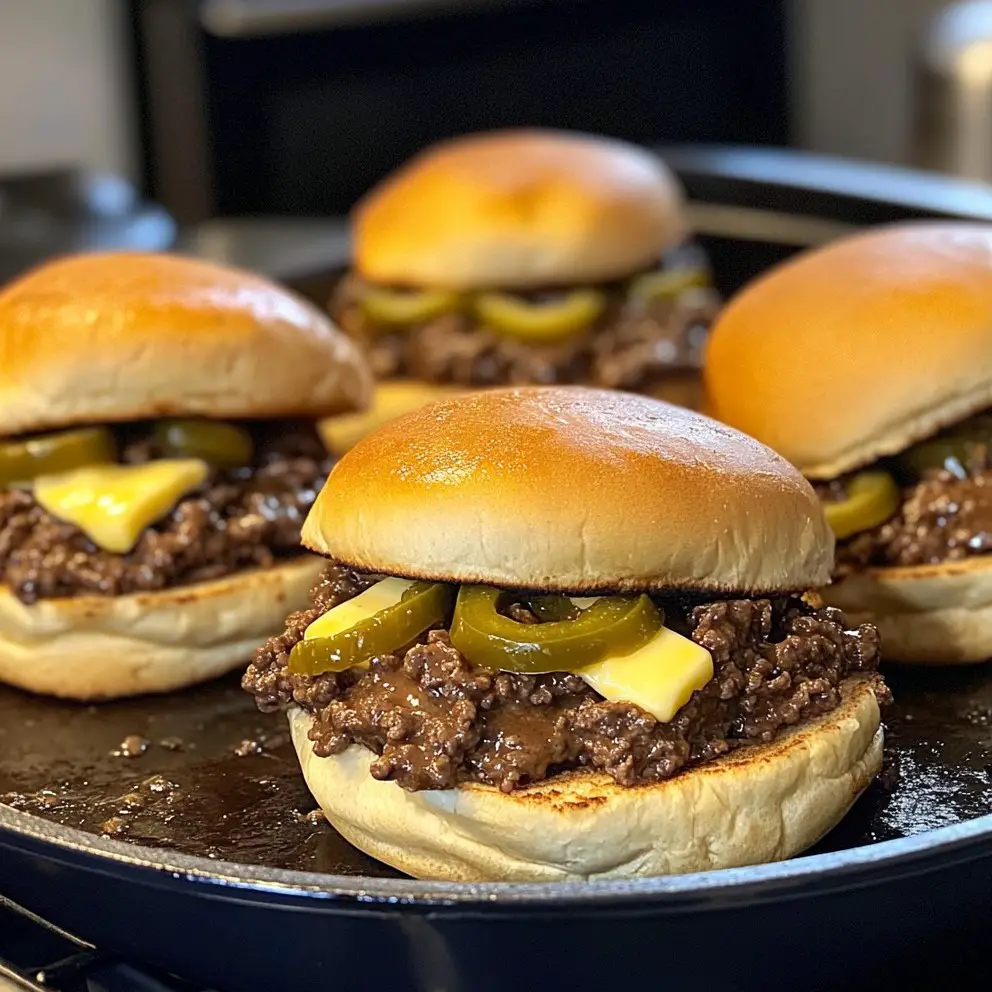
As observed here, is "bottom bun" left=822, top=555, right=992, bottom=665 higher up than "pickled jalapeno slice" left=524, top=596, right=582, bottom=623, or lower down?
lower down

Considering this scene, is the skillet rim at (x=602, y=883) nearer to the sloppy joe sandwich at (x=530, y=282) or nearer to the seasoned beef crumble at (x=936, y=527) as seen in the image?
the seasoned beef crumble at (x=936, y=527)

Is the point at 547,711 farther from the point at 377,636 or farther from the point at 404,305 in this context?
the point at 404,305

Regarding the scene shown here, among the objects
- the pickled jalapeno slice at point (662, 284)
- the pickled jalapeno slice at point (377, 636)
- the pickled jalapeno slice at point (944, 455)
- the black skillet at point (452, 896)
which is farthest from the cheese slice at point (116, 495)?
the pickled jalapeno slice at point (662, 284)

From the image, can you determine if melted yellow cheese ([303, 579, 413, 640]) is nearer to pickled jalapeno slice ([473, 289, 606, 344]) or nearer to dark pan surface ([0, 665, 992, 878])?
dark pan surface ([0, 665, 992, 878])

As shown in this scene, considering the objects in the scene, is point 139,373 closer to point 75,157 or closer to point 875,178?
point 875,178

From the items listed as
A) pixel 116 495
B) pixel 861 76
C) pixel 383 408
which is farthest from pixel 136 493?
pixel 861 76

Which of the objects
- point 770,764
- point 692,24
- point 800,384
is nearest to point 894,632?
point 800,384

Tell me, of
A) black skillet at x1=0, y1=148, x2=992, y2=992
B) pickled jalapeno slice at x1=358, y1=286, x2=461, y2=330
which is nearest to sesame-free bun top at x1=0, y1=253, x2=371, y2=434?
black skillet at x1=0, y1=148, x2=992, y2=992
